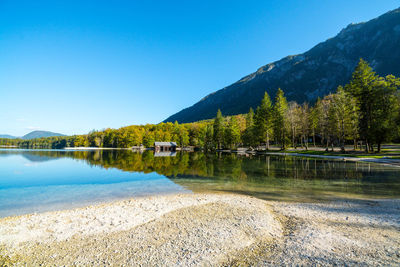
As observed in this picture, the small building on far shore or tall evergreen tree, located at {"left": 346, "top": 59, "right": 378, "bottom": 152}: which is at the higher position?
tall evergreen tree, located at {"left": 346, "top": 59, "right": 378, "bottom": 152}

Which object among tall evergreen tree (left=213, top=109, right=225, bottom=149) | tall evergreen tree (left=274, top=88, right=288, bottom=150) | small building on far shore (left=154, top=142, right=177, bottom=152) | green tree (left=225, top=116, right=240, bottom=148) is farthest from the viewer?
small building on far shore (left=154, top=142, right=177, bottom=152)

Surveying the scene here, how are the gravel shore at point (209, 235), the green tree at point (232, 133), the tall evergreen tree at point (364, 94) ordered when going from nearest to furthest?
the gravel shore at point (209, 235) < the tall evergreen tree at point (364, 94) < the green tree at point (232, 133)

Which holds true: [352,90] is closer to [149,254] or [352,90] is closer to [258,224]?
[258,224]

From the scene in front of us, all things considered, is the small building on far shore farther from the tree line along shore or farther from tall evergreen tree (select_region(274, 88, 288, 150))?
tall evergreen tree (select_region(274, 88, 288, 150))

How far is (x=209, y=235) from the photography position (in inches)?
273

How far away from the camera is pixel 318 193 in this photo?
13258 millimetres

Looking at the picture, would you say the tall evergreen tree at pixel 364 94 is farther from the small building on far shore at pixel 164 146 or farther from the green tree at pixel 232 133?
the small building on far shore at pixel 164 146

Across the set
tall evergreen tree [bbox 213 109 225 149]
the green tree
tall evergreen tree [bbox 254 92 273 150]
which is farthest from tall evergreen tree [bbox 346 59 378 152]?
tall evergreen tree [bbox 213 109 225 149]

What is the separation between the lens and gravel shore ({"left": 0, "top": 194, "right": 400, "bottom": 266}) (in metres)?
5.48

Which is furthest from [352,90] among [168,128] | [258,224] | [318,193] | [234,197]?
[168,128]

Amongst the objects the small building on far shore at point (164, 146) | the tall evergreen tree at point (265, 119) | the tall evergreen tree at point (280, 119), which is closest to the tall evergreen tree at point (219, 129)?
the tall evergreen tree at point (265, 119)

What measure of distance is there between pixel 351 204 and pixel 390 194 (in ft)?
14.9

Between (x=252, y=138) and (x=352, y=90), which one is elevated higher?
(x=352, y=90)

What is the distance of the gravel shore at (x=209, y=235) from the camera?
5484 millimetres
